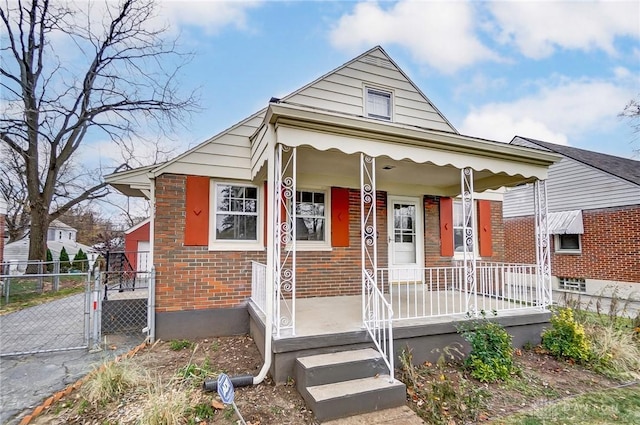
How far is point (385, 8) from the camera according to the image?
25.2ft

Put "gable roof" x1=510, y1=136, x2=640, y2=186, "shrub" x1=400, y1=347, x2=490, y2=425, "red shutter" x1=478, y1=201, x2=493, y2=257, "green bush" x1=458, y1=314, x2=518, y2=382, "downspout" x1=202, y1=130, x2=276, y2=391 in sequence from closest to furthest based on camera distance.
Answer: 1. "shrub" x1=400, y1=347, x2=490, y2=425
2. "downspout" x1=202, y1=130, x2=276, y2=391
3. "green bush" x1=458, y1=314, x2=518, y2=382
4. "red shutter" x1=478, y1=201, x2=493, y2=257
5. "gable roof" x1=510, y1=136, x2=640, y2=186

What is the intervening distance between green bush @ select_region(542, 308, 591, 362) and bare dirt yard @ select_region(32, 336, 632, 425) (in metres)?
0.17

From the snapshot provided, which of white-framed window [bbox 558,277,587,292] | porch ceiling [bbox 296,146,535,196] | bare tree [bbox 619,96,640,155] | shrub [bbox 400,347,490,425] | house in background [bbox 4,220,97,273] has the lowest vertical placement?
white-framed window [bbox 558,277,587,292]

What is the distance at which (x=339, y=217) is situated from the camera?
655 centimetres

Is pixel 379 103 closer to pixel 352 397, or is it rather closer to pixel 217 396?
pixel 352 397

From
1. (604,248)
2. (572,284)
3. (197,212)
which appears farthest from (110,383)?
(572,284)

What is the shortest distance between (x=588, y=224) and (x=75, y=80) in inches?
889

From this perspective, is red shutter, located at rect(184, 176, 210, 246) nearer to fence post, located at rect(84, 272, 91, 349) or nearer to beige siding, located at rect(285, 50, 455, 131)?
fence post, located at rect(84, 272, 91, 349)

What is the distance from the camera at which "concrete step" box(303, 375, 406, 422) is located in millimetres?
2969

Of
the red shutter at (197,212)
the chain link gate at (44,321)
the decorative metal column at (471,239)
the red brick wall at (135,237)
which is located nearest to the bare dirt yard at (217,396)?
the decorative metal column at (471,239)

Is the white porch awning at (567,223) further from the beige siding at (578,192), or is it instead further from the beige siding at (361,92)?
the beige siding at (361,92)

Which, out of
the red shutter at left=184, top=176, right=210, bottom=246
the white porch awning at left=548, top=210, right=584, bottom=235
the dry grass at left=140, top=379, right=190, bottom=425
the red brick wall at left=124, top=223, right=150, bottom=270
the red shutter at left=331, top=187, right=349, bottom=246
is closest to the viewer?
the dry grass at left=140, top=379, right=190, bottom=425

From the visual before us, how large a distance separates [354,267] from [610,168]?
11957mm

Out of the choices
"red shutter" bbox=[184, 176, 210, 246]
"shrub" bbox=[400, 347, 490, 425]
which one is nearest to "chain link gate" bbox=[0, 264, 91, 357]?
"red shutter" bbox=[184, 176, 210, 246]
